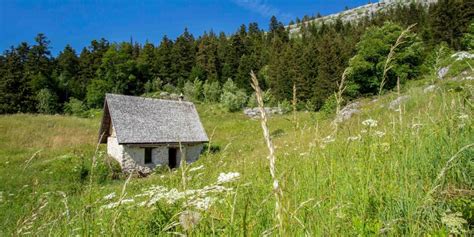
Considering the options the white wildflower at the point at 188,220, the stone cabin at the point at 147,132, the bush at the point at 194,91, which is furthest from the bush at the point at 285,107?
the bush at the point at 194,91

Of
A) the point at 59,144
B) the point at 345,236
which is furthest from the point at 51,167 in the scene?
the point at 345,236

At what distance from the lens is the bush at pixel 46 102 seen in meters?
64.6

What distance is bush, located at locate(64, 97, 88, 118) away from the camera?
65231 mm

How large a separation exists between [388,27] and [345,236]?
52.7m

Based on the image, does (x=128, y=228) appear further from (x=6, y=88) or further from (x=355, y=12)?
(x=355, y=12)

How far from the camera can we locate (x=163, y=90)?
262ft

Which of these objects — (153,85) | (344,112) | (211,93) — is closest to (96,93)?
(153,85)

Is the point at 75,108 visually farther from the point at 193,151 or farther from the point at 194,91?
the point at 193,151

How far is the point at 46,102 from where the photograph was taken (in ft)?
212

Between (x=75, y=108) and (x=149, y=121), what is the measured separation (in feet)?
141

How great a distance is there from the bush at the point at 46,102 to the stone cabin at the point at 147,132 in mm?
42293

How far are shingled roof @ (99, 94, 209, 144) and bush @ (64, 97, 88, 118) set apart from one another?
1467 inches

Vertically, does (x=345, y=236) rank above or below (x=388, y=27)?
below

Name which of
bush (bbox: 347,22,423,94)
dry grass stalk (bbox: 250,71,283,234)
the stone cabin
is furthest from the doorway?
dry grass stalk (bbox: 250,71,283,234)
